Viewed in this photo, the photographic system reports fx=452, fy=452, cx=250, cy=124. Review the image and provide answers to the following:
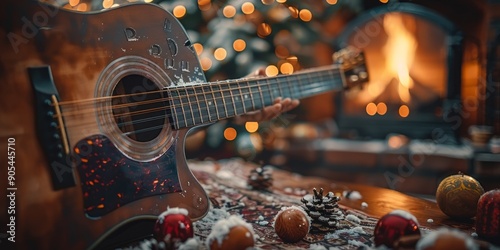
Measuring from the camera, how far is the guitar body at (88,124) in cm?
73

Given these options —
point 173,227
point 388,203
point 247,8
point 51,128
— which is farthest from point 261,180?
point 247,8

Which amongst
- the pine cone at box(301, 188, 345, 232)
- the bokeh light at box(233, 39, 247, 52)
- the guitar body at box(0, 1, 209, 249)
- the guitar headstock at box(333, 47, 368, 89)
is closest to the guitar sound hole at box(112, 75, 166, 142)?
the guitar body at box(0, 1, 209, 249)

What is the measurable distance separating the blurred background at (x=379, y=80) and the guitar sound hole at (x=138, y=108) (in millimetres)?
1285

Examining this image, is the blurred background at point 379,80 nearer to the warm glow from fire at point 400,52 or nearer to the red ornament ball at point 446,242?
the warm glow from fire at point 400,52

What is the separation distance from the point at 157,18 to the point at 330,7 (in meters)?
1.65

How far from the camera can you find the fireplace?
2.28 m

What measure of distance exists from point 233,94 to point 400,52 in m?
1.63

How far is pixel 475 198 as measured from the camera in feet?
3.27

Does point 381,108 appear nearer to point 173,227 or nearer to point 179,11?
point 179,11

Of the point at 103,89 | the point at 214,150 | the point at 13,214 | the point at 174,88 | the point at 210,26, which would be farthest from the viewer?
the point at 214,150

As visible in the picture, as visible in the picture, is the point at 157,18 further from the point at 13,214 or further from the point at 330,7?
the point at 330,7

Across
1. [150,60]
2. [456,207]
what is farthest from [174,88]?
[456,207]

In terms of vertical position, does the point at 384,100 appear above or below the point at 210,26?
below

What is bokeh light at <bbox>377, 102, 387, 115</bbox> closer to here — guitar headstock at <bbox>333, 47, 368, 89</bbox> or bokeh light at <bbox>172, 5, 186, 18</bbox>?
guitar headstock at <bbox>333, 47, 368, 89</bbox>
